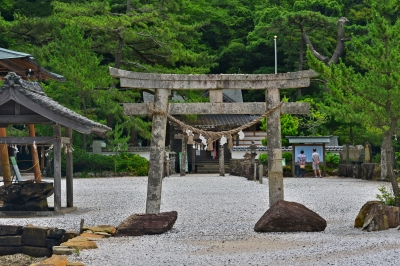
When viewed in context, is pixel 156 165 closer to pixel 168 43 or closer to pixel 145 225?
pixel 145 225

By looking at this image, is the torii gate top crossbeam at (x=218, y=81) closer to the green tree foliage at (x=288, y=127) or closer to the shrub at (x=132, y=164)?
the shrub at (x=132, y=164)

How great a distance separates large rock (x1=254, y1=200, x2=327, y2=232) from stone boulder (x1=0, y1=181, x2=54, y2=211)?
577cm

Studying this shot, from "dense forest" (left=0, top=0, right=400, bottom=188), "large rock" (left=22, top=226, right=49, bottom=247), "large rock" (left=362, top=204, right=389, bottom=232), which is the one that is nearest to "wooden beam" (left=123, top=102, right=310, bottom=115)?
"large rock" (left=362, top=204, right=389, bottom=232)

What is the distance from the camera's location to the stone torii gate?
1288 centimetres

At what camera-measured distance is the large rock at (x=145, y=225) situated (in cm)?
1141

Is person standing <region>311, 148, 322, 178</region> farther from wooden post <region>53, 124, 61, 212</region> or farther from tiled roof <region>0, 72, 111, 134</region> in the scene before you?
wooden post <region>53, 124, 61, 212</region>

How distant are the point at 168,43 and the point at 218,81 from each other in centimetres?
2257

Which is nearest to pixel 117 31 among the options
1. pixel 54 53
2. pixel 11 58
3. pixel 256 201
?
pixel 54 53

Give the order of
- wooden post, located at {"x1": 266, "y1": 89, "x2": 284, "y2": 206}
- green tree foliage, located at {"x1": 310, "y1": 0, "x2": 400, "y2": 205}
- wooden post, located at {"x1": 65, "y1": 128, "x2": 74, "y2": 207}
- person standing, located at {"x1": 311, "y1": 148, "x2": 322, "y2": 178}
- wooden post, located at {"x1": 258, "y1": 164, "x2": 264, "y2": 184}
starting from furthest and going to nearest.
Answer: person standing, located at {"x1": 311, "y1": 148, "x2": 322, "y2": 178}
wooden post, located at {"x1": 258, "y1": 164, "x2": 264, "y2": 184}
wooden post, located at {"x1": 65, "y1": 128, "x2": 74, "y2": 207}
wooden post, located at {"x1": 266, "y1": 89, "x2": 284, "y2": 206}
green tree foliage, located at {"x1": 310, "y1": 0, "x2": 400, "y2": 205}

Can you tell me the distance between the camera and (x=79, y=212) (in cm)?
1558

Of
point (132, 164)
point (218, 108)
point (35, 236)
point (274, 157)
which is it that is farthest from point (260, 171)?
point (35, 236)

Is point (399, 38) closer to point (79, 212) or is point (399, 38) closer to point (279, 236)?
point (279, 236)

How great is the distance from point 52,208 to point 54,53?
18.7 metres

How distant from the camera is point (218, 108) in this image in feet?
42.9
